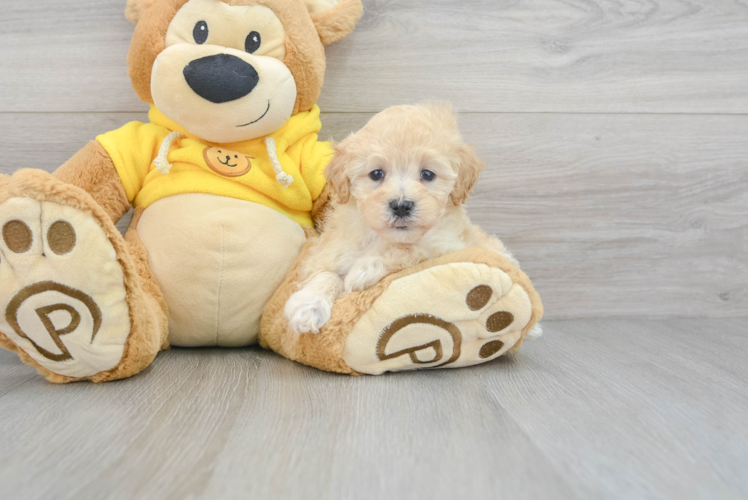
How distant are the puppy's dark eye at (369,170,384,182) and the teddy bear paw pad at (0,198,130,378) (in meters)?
0.48

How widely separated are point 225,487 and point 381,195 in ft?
1.74

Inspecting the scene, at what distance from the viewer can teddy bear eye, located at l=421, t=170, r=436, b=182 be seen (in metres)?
0.98

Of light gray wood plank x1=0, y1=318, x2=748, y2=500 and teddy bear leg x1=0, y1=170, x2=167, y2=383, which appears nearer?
light gray wood plank x1=0, y1=318, x2=748, y2=500

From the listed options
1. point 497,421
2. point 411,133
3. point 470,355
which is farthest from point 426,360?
point 411,133

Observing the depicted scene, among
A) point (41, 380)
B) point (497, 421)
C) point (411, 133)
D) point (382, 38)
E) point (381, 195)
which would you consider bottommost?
point (41, 380)

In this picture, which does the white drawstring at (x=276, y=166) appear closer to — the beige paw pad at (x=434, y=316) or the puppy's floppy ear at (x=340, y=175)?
the puppy's floppy ear at (x=340, y=175)

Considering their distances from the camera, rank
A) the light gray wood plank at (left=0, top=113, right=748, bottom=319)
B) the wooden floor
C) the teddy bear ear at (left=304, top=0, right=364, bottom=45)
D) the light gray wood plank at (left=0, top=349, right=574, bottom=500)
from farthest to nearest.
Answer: the light gray wood plank at (left=0, top=113, right=748, bottom=319) → the teddy bear ear at (left=304, top=0, right=364, bottom=45) → the wooden floor → the light gray wood plank at (left=0, top=349, right=574, bottom=500)

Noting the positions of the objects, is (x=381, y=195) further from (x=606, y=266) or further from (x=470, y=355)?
(x=606, y=266)

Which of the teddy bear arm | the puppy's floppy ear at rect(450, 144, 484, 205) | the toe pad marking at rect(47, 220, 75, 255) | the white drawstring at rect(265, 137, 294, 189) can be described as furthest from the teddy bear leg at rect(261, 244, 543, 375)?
the teddy bear arm

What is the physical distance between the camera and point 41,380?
3.19ft

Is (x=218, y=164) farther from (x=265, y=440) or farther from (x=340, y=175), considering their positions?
(x=265, y=440)

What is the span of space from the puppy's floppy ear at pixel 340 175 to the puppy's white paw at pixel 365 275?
0.44 feet

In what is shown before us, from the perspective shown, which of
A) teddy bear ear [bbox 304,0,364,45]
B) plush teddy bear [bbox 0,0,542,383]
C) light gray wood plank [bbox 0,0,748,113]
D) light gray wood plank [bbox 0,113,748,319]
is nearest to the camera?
plush teddy bear [bbox 0,0,542,383]

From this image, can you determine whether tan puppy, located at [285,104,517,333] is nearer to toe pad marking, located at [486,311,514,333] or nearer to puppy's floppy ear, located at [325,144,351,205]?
puppy's floppy ear, located at [325,144,351,205]
